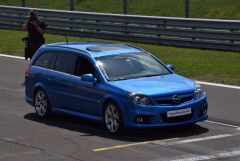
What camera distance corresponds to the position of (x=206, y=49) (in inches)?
930

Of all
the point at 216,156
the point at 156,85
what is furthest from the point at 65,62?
the point at 216,156

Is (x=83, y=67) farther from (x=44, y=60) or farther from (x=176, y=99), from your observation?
(x=176, y=99)

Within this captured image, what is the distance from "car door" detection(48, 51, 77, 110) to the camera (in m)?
13.3

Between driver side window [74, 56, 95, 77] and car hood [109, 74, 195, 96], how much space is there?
80 centimetres

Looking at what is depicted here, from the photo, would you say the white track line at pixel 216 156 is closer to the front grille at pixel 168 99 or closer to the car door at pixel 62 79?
the front grille at pixel 168 99

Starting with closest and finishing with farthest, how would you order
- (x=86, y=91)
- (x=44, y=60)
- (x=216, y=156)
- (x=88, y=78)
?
1. (x=216, y=156)
2. (x=88, y=78)
3. (x=86, y=91)
4. (x=44, y=60)

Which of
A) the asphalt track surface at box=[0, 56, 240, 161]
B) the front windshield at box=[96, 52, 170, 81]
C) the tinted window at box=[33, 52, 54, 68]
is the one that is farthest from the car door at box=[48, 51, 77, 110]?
the front windshield at box=[96, 52, 170, 81]

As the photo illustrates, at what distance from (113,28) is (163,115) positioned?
15.6 meters

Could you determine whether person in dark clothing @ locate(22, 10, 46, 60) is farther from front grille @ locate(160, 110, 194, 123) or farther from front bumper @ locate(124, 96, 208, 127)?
front grille @ locate(160, 110, 194, 123)

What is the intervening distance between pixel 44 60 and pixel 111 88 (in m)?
2.60

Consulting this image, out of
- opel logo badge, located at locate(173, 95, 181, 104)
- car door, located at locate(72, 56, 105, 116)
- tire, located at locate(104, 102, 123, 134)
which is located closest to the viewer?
opel logo badge, located at locate(173, 95, 181, 104)

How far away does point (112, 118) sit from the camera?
39.9 ft

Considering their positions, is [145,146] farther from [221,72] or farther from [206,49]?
[206,49]

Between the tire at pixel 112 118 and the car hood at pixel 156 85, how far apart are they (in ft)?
1.18
